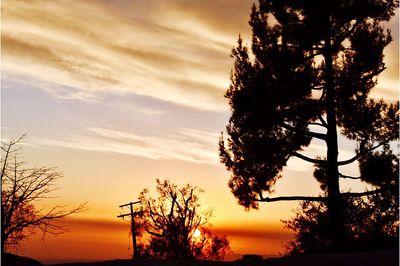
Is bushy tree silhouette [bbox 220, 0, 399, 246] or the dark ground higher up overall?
bushy tree silhouette [bbox 220, 0, 399, 246]

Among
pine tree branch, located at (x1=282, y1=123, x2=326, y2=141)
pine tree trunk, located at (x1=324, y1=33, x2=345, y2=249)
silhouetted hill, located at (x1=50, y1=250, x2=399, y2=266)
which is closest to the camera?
silhouetted hill, located at (x1=50, y1=250, x2=399, y2=266)

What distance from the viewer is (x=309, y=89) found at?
20.6m

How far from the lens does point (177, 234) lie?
138ft

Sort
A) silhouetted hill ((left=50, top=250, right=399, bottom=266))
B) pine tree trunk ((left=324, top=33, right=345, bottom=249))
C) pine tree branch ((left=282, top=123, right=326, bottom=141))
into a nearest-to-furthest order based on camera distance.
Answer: silhouetted hill ((left=50, top=250, right=399, bottom=266)), pine tree trunk ((left=324, top=33, right=345, bottom=249)), pine tree branch ((left=282, top=123, right=326, bottom=141))

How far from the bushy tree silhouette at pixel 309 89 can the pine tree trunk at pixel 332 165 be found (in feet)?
0.12

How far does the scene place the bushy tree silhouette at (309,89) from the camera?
20469 mm

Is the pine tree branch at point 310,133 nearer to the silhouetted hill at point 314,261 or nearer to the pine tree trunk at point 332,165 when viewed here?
the pine tree trunk at point 332,165

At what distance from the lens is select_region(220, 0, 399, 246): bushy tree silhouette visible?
20.5 metres

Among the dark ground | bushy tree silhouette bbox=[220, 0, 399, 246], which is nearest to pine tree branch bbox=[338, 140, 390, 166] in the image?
bushy tree silhouette bbox=[220, 0, 399, 246]

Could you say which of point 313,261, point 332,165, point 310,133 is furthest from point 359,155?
point 313,261

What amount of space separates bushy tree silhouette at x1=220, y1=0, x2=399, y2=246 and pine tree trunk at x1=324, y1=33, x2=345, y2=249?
36 mm

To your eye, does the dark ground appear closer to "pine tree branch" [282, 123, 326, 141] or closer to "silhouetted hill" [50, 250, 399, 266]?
"silhouetted hill" [50, 250, 399, 266]

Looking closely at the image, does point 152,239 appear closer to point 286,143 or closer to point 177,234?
point 177,234

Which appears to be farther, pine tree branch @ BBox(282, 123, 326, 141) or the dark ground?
pine tree branch @ BBox(282, 123, 326, 141)
